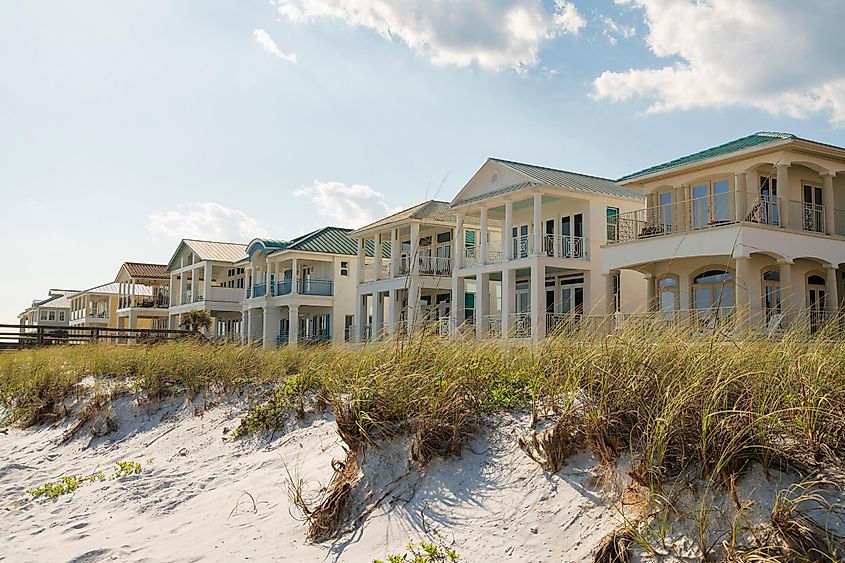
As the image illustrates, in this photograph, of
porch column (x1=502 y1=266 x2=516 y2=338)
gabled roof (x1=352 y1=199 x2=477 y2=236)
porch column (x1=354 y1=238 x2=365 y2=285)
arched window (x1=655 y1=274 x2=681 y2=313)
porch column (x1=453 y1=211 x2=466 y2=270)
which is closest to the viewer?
arched window (x1=655 y1=274 x2=681 y2=313)

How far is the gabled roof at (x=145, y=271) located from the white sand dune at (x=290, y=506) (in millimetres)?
48042

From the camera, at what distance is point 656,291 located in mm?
24750

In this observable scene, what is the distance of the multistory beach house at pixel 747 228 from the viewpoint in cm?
2059

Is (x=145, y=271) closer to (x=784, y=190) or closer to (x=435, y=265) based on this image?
(x=435, y=265)

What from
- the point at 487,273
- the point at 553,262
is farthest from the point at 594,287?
the point at 487,273

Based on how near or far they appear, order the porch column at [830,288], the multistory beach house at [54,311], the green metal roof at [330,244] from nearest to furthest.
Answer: the porch column at [830,288] → the green metal roof at [330,244] → the multistory beach house at [54,311]

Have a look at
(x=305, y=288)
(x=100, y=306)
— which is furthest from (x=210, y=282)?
(x=100, y=306)

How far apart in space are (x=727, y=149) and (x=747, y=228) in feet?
11.4

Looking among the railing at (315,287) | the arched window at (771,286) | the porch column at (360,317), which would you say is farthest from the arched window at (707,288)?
the railing at (315,287)

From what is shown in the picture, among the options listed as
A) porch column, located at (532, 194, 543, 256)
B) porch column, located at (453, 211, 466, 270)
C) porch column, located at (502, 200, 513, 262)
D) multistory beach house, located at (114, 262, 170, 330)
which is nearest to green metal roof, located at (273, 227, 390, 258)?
porch column, located at (453, 211, 466, 270)

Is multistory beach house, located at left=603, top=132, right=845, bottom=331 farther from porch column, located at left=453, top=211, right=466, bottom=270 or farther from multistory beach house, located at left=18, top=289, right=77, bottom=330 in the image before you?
multistory beach house, located at left=18, top=289, right=77, bottom=330

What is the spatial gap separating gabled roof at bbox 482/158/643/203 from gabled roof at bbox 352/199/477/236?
442 cm

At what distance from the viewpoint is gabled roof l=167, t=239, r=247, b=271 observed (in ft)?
163

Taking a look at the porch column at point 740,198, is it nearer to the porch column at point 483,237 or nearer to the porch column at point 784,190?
the porch column at point 784,190
